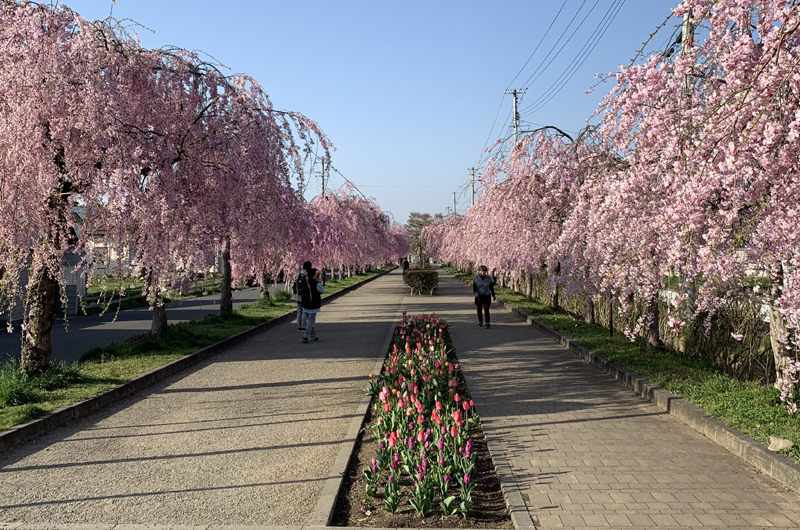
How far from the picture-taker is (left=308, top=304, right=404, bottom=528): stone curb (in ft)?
14.8

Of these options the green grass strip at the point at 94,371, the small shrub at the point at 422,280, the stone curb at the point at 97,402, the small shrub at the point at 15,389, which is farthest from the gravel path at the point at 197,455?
the small shrub at the point at 422,280

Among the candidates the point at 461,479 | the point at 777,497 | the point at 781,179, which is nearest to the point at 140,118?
the point at 461,479

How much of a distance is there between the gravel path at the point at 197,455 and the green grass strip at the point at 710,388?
414 centimetres

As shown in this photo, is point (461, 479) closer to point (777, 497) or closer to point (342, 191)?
point (777, 497)

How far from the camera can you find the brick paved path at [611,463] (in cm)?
456

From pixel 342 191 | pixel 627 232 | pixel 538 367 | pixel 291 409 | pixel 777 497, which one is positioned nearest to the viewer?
pixel 777 497

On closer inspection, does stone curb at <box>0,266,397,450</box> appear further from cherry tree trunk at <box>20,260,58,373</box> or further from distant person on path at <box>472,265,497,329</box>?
distant person on path at <box>472,265,497,329</box>

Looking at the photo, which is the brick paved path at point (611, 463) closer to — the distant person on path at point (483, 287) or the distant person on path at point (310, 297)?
the distant person on path at point (310, 297)

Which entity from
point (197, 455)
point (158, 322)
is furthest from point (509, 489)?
point (158, 322)

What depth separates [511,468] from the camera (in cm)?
559

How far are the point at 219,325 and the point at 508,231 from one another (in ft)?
28.1

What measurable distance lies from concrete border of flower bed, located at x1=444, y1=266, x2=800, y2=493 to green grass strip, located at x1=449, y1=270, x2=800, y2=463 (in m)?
0.11

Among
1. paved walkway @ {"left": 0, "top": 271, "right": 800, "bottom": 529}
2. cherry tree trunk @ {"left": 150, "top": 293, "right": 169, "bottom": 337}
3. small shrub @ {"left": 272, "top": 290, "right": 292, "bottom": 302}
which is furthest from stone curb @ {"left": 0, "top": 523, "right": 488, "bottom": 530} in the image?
small shrub @ {"left": 272, "top": 290, "right": 292, "bottom": 302}

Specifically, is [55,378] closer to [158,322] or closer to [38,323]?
[38,323]
